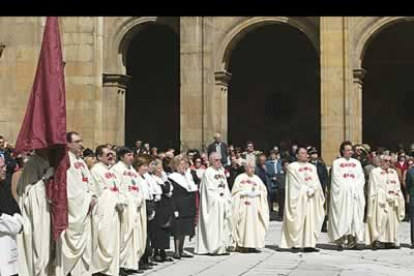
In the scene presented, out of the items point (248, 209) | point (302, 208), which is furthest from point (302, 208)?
point (248, 209)

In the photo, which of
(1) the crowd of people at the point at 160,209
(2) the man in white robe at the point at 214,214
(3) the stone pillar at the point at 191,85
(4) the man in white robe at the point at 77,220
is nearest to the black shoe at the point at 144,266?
(1) the crowd of people at the point at 160,209

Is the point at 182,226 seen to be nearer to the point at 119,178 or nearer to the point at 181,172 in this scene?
the point at 181,172

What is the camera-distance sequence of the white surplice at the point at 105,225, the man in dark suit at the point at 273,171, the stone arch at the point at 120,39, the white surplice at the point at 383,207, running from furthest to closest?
the stone arch at the point at 120,39 → the man in dark suit at the point at 273,171 → the white surplice at the point at 383,207 → the white surplice at the point at 105,225

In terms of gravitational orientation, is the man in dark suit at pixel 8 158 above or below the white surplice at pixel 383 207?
above

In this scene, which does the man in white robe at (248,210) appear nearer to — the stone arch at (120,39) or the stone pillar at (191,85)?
the stone pillar at (191,85)

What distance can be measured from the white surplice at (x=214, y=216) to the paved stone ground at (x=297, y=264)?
267 millimetres

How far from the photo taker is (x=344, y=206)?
50.3 ft

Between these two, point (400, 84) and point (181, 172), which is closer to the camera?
point (181, 172)

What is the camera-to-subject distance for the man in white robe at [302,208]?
14.8 meters

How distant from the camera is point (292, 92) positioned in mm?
30016

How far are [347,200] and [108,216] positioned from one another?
6.14m

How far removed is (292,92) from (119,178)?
19417mm
